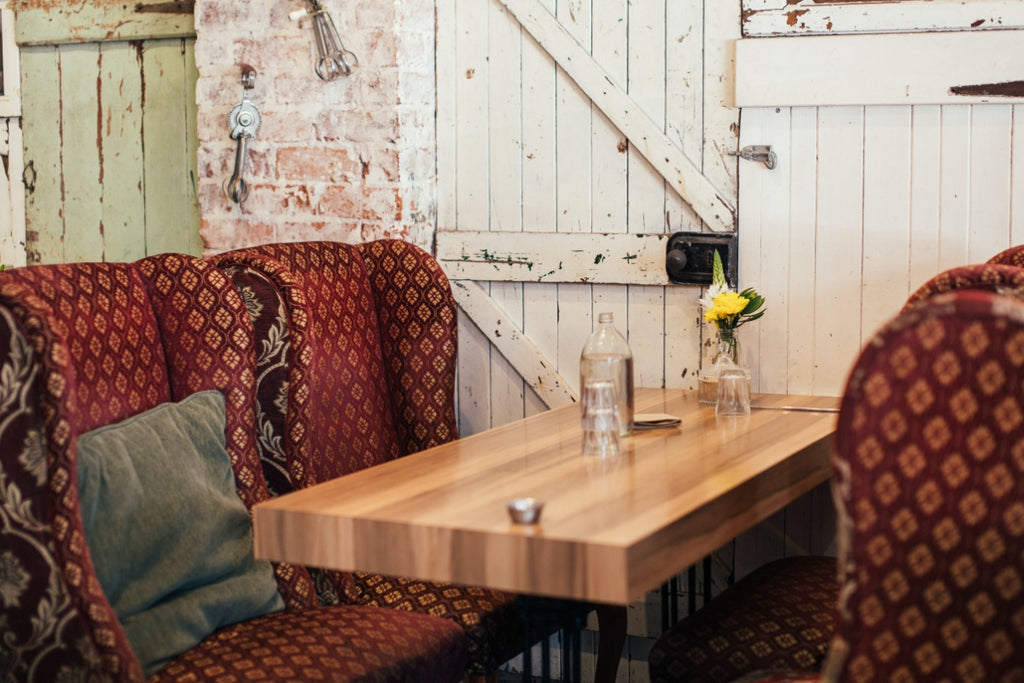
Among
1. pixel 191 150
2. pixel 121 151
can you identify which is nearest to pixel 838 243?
pixel 191 150

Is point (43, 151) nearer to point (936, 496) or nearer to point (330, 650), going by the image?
point (330, 650)

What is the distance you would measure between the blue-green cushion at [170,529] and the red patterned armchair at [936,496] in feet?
3.69

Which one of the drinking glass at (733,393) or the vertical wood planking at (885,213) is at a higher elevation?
the vertical wood planking at (885,213)

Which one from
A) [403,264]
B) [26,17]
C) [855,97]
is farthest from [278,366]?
[26,17]

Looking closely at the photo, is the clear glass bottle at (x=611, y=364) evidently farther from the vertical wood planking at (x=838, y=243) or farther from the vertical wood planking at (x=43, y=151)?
the vertical wood planking at (x=43, y=151)

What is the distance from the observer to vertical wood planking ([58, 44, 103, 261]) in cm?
365

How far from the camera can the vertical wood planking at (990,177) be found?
2.74 m

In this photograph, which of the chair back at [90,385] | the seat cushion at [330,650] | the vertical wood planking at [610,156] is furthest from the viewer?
the vertical wood planking at [610,156]

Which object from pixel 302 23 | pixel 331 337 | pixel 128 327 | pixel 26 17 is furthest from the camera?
pixel 26 17

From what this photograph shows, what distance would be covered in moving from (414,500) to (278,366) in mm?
661

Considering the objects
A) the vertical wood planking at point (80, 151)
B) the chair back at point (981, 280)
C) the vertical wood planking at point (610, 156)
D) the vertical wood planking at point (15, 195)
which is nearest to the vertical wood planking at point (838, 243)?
the vertical wood planking at point (610, 156)

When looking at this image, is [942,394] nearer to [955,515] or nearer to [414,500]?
[955,515]

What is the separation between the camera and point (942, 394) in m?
1.27

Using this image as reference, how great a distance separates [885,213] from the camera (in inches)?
112
